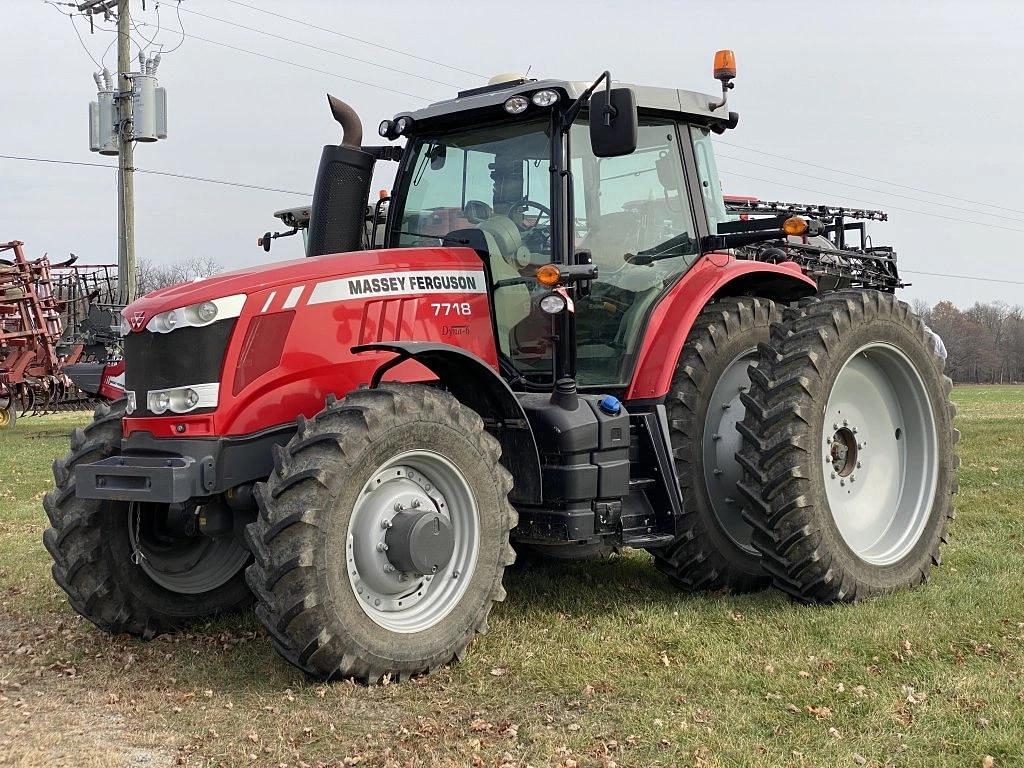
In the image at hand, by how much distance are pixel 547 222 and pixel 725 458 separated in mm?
1602

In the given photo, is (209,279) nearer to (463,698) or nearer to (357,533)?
(357,533)

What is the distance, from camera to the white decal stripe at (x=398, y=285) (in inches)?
199

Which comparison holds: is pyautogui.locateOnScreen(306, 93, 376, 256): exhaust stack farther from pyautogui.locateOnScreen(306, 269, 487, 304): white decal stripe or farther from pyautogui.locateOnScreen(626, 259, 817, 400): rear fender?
pyautogui.locateOnScreen(626, 259, 817, 400): rear fender

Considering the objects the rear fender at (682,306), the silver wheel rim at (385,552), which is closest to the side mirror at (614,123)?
the rear fender at (682,306)

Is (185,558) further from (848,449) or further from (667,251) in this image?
(848,449)

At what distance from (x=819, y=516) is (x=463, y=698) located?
219 centimetres

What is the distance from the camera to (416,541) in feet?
15.3

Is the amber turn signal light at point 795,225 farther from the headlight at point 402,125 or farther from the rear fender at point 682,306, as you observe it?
the headlight at point 402,125

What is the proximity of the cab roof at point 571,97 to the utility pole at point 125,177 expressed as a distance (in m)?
16.4

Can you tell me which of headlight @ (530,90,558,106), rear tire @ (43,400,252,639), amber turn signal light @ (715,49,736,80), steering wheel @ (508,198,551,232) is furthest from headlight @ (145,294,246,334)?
amber turn signal light @ (715,49,736,80)

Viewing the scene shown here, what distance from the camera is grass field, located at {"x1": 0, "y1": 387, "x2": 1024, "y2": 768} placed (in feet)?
12.9

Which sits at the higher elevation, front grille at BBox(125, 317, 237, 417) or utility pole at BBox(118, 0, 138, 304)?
utility pole at BBox(118, 0, 138, 304)

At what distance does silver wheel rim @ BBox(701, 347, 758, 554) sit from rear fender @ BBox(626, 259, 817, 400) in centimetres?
36

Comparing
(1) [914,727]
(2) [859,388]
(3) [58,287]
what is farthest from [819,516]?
(3) [58,287]
